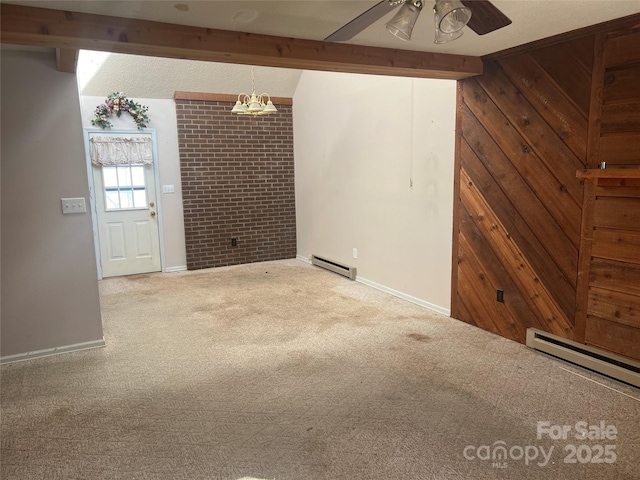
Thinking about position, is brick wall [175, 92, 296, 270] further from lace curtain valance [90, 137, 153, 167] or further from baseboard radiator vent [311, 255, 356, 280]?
baseboard radiator vent [311, 255, 356, 280]

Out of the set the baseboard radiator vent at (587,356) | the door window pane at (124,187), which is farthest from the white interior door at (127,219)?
the baseboard radiator vent at (587,356)

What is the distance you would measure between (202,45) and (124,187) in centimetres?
389

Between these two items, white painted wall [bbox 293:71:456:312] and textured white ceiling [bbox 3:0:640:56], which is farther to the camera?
white painted wall [bbox 293:71:456:312]

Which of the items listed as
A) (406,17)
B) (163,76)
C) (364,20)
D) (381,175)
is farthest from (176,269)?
(406,17)

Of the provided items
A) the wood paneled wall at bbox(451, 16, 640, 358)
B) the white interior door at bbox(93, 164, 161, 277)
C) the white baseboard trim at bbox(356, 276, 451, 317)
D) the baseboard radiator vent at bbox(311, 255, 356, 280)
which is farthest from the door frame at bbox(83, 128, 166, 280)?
the wood paneled wall at bbox(451, 16, 640, 358)

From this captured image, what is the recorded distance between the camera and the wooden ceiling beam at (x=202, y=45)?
2.20 m

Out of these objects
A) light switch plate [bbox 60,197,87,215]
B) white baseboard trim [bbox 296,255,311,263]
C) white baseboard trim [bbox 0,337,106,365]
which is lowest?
white baseboard trim [bbox 0,337,106,365]

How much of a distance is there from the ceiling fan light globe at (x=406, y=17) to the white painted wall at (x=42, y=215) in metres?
2.48

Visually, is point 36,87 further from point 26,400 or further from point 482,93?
point 482,93

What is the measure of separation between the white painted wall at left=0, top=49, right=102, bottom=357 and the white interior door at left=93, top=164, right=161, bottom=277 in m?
2.66

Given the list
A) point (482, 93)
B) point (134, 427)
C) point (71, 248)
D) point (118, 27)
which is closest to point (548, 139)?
point (482, 93)

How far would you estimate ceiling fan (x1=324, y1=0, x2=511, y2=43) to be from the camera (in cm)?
180

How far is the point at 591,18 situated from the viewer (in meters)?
2.55

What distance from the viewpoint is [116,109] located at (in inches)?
220
